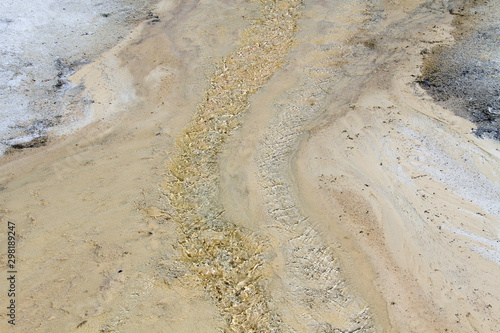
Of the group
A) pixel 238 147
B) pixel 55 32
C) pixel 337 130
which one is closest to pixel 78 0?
pixel 55 32

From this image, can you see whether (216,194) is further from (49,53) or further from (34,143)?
(49,53)

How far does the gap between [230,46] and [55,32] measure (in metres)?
4.49

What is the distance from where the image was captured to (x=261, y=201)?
642cm

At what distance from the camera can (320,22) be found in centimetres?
1061

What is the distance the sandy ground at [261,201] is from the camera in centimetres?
511

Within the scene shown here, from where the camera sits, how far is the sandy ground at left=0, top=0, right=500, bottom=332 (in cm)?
511

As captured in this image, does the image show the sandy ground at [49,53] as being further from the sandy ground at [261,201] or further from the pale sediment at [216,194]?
the pale sediment at [216,194]

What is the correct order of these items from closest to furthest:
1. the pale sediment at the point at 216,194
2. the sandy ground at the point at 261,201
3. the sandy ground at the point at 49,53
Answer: the sandy ground at the point at 261,201 < the pale sediment at the point at 216,194 < the sandy ground at the point at 49,53

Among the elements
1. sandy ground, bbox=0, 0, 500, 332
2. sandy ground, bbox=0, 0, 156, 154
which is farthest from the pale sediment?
sandy ground, bbox=0, 0, 156, 154

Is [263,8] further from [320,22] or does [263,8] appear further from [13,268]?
[13,268]

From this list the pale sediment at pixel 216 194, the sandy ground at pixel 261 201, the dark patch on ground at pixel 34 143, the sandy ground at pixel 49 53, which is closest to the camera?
the sandy ground at pixel 261 201

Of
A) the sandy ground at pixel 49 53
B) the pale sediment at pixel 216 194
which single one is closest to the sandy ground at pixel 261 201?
the pale sediment at pixel 216 194

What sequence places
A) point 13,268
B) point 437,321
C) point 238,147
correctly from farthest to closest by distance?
point 238,147 < point 13,268 < point 437,321

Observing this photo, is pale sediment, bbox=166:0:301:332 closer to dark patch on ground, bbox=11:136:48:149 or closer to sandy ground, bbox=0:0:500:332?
sandy ground, bbox=0:0:500:332
